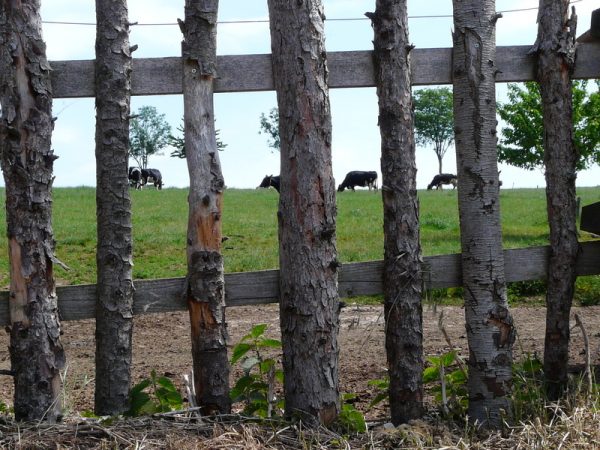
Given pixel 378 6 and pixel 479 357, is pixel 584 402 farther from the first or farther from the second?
pixel 378 6

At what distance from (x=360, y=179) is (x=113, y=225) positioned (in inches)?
1709

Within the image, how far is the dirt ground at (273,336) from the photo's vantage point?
7.12m

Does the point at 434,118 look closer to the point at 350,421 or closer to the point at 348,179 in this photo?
the point at 348,179

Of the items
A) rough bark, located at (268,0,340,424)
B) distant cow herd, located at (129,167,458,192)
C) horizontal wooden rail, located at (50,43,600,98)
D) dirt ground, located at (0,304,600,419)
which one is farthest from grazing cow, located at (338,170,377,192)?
rough bark, located at (268,0,340,424)

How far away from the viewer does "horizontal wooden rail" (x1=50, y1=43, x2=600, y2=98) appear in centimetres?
545

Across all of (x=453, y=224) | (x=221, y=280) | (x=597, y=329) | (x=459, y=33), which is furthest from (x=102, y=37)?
(x=453, y=224)

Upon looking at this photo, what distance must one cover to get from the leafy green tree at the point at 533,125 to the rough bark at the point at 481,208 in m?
22.6

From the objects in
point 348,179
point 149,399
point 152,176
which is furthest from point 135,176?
point 149,399

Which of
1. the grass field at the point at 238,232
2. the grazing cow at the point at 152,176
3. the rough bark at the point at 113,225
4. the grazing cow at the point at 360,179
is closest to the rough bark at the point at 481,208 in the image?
the rough bark at the point at 113,225

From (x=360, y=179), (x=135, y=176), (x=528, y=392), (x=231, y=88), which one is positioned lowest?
(x=528, y=392)

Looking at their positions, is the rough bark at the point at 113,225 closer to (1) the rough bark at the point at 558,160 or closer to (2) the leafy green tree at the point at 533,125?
(1) the rough bark at the point at 558,160

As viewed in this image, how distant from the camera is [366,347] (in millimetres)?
8438

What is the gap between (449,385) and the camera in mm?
5867

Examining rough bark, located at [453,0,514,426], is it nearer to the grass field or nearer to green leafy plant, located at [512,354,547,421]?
green leafy plant, located at [512,354,547,421]
